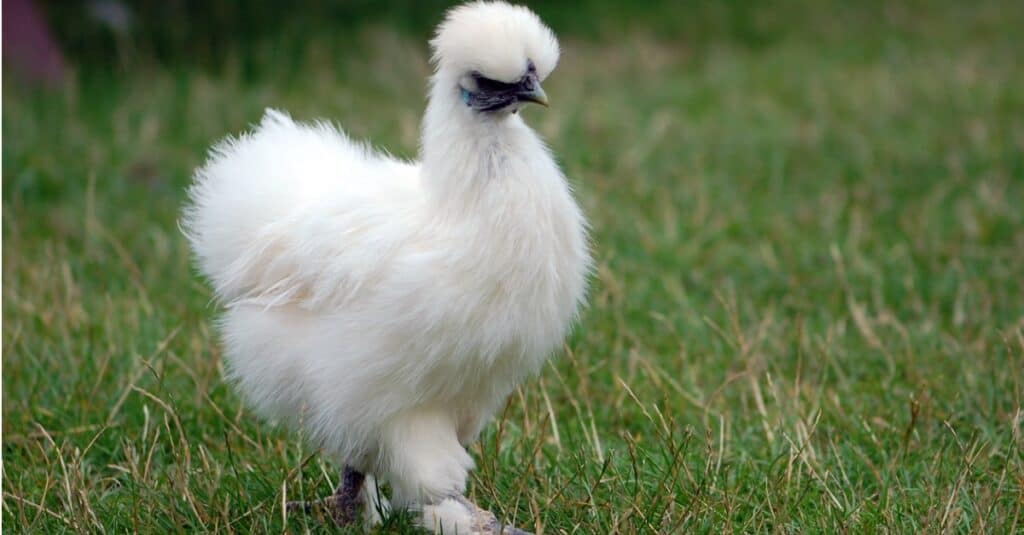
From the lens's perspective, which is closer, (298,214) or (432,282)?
(432,282)

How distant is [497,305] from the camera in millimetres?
2916

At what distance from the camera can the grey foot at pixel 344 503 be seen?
3.35 meters

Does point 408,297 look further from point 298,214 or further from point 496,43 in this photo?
point 496,43

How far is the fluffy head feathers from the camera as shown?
2883 mm

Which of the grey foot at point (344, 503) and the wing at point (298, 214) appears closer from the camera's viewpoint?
the wing at point (298, 214)

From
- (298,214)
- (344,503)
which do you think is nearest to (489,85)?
(298,214)

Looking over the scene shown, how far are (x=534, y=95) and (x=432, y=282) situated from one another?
50cm

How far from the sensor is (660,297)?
517cm

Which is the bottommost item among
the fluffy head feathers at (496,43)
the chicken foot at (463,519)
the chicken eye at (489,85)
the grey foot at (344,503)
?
the grey foot at (344,503)

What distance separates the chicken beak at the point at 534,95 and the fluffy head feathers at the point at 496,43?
44 mm

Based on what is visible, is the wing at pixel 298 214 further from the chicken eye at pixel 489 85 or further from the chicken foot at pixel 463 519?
the chicken foot at pixel 463 519

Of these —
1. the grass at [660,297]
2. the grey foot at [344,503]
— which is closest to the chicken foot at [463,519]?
the grass at [660,297]

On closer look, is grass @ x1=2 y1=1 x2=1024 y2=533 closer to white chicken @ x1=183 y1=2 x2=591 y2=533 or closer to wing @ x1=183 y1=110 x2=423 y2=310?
white chicken @ x1=183 y1=2 x2=591 y2=533

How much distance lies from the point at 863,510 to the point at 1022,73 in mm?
6542
